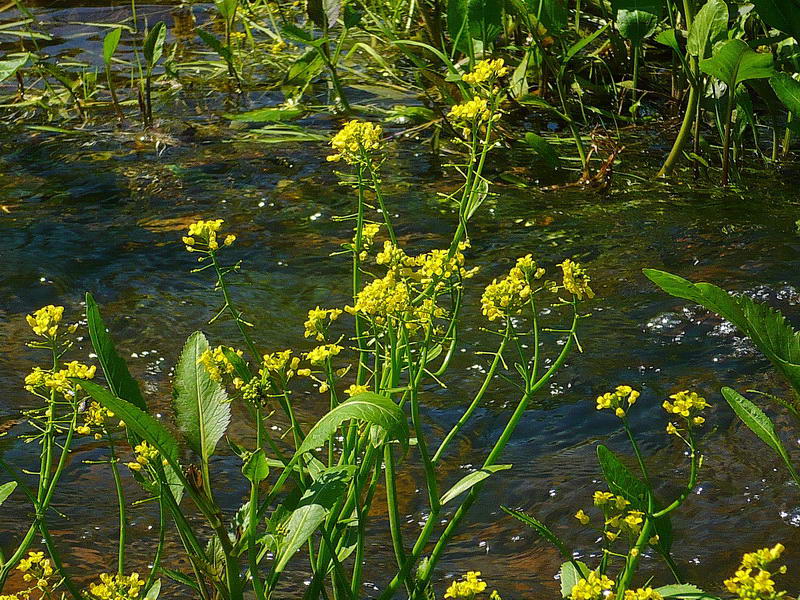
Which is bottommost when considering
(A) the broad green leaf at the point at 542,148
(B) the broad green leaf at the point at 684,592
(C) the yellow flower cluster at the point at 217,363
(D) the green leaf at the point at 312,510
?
(A) the broad green leaf at the point at 542,148

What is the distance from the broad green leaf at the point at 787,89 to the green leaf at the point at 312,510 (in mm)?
1912

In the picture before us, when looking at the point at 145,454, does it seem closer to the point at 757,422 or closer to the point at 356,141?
the point at 356,141

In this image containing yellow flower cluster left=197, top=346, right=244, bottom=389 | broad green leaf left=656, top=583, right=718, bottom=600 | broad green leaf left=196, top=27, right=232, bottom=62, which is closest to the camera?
broad green leaf left=656, top=583, right=718, bottom=600

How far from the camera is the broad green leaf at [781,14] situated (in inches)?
124

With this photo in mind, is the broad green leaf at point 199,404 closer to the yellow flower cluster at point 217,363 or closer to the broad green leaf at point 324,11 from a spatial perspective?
the yellow flower cluster at point 217,363

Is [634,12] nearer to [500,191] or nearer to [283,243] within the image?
[500,191]

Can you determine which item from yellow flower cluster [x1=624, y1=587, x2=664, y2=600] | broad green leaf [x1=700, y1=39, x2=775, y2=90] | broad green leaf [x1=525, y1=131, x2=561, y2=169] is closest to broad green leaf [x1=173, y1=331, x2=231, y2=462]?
yellow flower cluster [x1=624, y1=587, x2=664, y2=600]

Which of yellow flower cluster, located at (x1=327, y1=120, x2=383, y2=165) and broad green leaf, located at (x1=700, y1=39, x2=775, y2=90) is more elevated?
yellow flower cluster, located at (x1=327, y1=120, x2=383, y2=165)

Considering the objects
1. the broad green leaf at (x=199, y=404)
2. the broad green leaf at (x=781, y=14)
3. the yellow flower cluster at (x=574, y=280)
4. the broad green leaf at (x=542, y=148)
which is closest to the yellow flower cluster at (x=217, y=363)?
the broad green leaf at (x=199, y=404)

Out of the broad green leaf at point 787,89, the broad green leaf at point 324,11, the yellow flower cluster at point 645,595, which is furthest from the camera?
the broad green leaf at point 324,11

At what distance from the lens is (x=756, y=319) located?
4.83ft

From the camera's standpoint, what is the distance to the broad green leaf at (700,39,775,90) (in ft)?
A: 9.80

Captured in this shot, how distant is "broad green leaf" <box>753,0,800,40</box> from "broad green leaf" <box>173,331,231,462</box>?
2304mm

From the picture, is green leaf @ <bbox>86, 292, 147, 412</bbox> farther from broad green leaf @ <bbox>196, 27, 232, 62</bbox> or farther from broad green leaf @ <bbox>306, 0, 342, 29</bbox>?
broad green leaf @ <bbox>196, 27, 232, 62</bbox>
